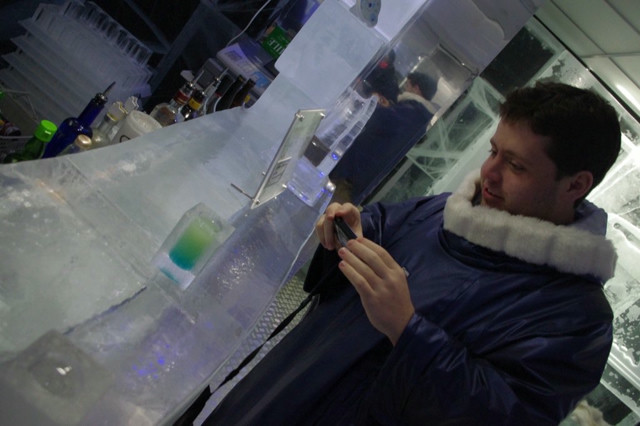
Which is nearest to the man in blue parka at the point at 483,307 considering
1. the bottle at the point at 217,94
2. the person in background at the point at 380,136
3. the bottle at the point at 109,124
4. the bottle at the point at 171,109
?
the bottle at the point at 109,124

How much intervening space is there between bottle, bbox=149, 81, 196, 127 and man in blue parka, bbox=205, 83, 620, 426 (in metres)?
1.28

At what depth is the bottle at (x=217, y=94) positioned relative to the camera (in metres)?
2.82

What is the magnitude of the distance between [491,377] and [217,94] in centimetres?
228

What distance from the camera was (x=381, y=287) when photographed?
1.08 metres

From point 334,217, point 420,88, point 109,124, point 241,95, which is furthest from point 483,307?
point 420,88

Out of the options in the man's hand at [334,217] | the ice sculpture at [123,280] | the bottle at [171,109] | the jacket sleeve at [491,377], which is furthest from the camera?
the bottle at [171,109]

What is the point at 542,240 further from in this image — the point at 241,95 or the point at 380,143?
the point at 380,143

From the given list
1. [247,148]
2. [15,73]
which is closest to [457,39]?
[247,148]

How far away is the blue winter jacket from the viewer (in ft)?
3.32

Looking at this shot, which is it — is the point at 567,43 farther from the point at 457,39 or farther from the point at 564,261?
the point at 564,261

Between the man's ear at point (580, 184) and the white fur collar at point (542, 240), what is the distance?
0.06m

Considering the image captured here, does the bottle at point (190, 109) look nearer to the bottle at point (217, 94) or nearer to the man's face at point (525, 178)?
the bottle at point (217, 94)

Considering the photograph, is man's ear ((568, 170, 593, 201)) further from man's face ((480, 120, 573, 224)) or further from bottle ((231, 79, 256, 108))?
bottle ((231, 79, 256, 108))

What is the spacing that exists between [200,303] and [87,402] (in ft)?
1.45
